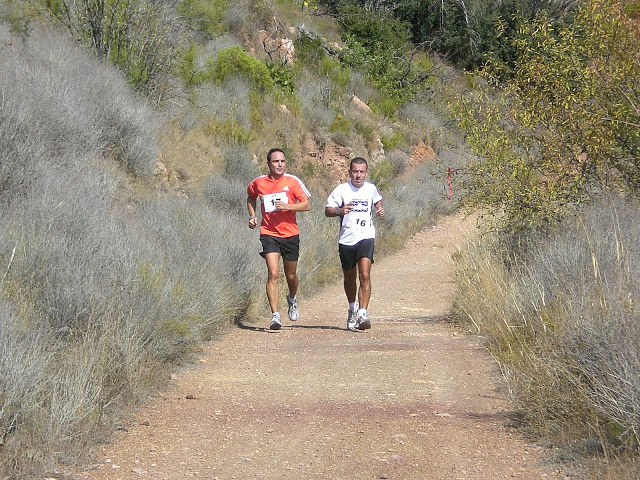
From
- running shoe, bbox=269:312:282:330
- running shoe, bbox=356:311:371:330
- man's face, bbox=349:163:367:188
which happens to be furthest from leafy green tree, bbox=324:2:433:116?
running shoe, bbox=269:312:282:330

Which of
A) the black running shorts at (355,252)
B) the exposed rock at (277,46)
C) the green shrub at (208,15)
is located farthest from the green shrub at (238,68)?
the black running shorts at (355,252)

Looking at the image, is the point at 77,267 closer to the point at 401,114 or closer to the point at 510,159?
the point at 510,159

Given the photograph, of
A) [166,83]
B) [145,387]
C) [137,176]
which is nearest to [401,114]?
[166,83]

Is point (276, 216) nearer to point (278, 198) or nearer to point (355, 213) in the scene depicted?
point (278, 198)

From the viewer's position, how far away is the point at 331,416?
6719mm

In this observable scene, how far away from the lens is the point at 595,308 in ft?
19.9

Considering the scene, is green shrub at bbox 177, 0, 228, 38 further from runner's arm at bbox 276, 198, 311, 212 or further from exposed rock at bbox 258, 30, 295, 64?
runner's arm at bbox 276, 198, 311, 212

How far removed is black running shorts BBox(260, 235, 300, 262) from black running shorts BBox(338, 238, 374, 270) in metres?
0.60

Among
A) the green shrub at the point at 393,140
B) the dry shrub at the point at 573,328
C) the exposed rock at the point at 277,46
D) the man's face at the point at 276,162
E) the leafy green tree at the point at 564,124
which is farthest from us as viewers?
the green shrub at the point at 393,140

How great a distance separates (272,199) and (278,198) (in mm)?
74

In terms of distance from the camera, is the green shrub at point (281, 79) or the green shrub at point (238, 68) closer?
the green shrub at point (238, 68)

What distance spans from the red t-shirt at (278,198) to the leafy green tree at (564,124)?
6.88 feet

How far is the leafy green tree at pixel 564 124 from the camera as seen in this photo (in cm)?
1037

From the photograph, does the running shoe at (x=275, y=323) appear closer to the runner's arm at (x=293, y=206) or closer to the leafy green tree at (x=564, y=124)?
the runner's arm at (x=293, y=206)
